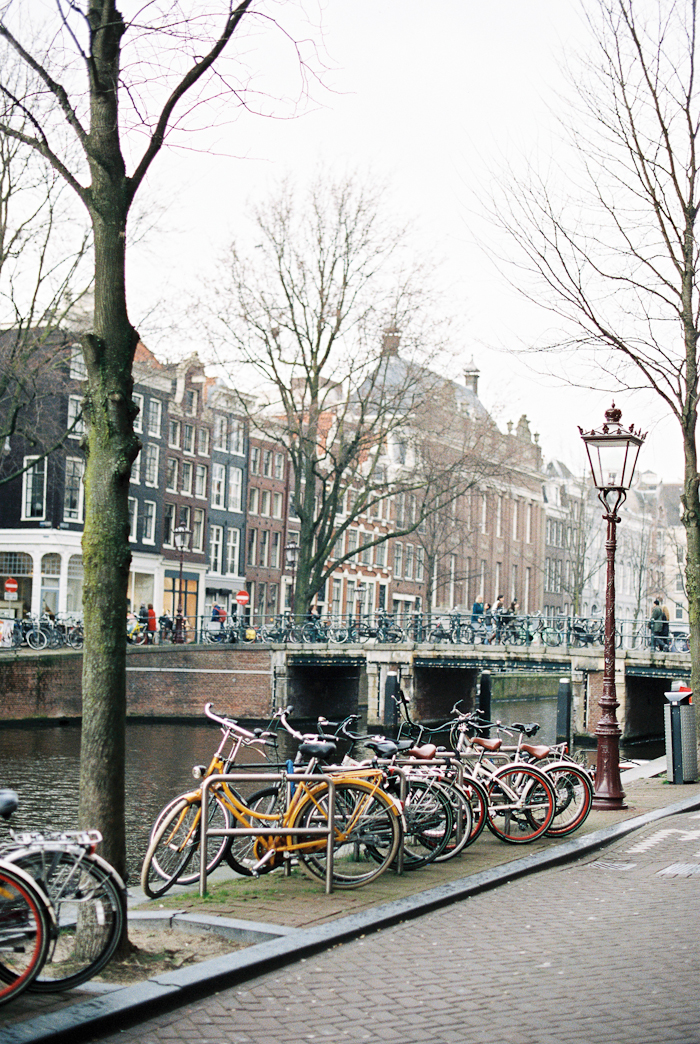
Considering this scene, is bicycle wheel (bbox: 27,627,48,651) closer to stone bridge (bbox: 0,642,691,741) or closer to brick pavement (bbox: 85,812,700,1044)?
stone bridge (bbox: 0,642,691,741)

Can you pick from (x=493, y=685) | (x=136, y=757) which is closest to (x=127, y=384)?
(x=136, y=757)

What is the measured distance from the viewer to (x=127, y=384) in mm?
6449

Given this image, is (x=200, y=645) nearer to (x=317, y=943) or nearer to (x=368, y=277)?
(x=368, y=277)

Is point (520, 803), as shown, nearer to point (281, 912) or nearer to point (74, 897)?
point (281, 912)

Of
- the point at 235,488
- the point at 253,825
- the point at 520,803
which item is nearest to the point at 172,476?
the point at 235,488

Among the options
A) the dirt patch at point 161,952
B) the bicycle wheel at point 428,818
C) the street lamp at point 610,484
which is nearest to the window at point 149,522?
the street lamp at point 610,484

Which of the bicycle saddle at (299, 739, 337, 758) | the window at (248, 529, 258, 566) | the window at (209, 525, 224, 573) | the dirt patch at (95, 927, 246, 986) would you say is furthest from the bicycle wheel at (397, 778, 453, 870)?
the window at (248, 529, 258, 566)

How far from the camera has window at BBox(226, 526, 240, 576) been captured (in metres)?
54.6

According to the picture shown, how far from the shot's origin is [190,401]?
5147 centimetres

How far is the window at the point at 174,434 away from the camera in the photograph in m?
50.0

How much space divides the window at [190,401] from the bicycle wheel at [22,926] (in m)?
46.3

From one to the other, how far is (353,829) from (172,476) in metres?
42.9

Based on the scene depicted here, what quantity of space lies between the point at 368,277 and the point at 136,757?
1473 cm

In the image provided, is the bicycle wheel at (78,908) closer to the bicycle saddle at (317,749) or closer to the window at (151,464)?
the bicycle saddle at (317,749)
